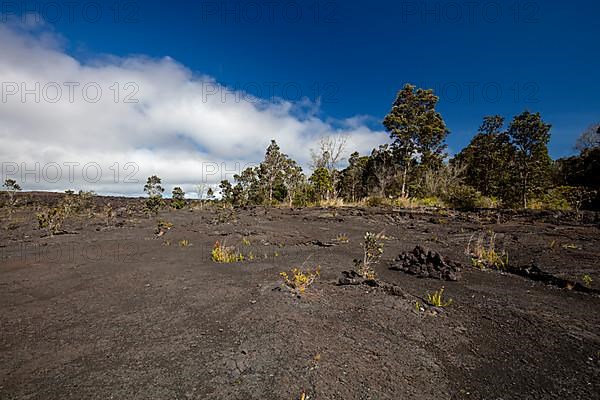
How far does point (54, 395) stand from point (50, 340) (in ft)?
3.93

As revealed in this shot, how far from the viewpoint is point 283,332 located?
3.08 meters

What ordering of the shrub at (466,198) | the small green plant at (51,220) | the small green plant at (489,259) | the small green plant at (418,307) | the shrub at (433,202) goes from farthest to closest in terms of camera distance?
the shrub at (433,202), the shrub at (466,198), the small green plant at (51,220), the small green plant at (489,259), the small green plant at (418,307)

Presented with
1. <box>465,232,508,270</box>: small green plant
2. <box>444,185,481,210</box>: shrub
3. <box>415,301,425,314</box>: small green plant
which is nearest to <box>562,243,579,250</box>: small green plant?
<box>465,232,508,270</box>: small green plant

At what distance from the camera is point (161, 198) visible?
19.9 meters

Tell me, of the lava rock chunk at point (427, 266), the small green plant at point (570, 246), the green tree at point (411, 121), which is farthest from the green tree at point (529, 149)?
the lava rock chunk at point (427, 266)

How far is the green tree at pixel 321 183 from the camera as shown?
24.9 meters

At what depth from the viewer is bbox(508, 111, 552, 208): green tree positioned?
1656 cm

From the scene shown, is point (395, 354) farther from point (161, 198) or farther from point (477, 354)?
point (161, 198)

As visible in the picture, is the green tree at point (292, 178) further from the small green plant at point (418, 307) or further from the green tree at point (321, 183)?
the small green plant at point (418, 307)

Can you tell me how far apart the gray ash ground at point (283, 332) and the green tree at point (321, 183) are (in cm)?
1811

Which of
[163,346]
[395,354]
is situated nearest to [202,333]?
[163,346]

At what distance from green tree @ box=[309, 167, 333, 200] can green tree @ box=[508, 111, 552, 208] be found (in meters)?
13.1

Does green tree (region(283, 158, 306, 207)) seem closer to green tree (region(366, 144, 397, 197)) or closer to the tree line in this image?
the tree line

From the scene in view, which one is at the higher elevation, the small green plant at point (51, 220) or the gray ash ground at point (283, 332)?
the small green plant at point (51, 220)
